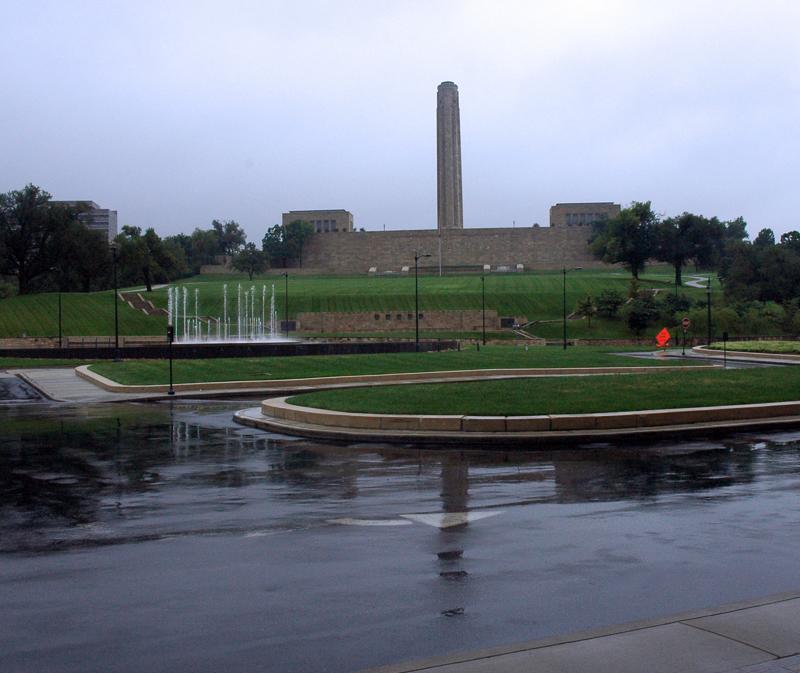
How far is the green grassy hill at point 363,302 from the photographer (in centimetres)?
7400

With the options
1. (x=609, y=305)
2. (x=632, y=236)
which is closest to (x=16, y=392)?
(x=609, y=305)

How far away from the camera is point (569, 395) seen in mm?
18062

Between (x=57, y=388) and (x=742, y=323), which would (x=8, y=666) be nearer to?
(x=57, y=388)

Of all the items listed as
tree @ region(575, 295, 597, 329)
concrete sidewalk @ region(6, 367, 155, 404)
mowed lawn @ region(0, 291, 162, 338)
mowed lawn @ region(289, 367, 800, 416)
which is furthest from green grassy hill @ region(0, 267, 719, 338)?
mowed lawn @ region(289, 367, 800, 416)

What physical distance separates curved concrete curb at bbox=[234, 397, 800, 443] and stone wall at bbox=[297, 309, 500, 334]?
63270 millimetres

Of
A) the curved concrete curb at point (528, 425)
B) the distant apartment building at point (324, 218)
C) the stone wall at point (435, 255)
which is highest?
the distant apartment building at point (324, 218)

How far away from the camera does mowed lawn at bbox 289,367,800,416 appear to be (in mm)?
16594

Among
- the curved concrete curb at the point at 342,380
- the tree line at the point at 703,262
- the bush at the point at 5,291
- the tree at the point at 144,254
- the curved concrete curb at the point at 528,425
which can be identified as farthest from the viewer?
the bush at the point at 5,291

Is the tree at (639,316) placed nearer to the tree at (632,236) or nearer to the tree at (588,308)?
the tree at (588,308)

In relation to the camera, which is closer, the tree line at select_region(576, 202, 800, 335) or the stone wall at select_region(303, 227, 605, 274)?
the tree line at select_region(576, 202, 800, 335)

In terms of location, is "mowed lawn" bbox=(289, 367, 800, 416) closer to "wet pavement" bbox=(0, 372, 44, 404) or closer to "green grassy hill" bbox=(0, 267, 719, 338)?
"wet pavement" bbox=(0, 372, 44, 404)

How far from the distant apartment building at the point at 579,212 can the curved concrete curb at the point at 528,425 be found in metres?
147

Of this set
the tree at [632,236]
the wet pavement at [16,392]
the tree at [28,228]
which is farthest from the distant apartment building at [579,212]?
the wet pavement at [16,392]

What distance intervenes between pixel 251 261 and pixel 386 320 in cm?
4974
